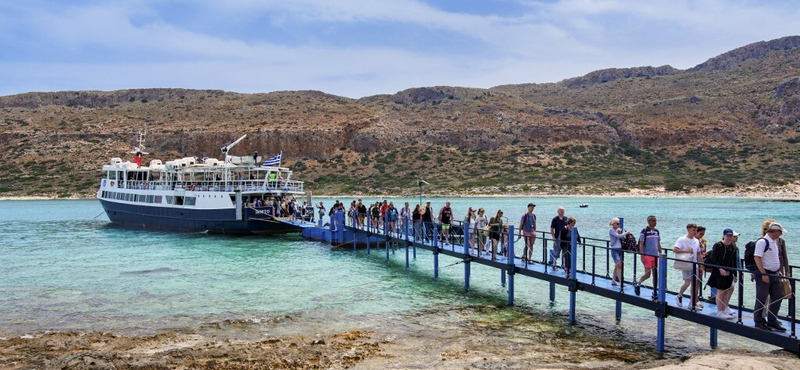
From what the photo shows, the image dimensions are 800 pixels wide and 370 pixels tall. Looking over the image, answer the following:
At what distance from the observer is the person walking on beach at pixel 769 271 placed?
9508mm

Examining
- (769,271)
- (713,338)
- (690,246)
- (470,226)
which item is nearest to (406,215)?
(470,226)

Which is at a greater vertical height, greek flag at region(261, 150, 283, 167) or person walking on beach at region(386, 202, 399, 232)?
greek flag at region(261, 150, 283, 167)

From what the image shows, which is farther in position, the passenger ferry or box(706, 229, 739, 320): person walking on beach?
the passenger ferry

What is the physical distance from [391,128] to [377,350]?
9466 centimetres

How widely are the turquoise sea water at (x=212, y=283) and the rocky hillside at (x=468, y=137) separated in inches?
1896

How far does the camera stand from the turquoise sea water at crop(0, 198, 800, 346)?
1581 cm

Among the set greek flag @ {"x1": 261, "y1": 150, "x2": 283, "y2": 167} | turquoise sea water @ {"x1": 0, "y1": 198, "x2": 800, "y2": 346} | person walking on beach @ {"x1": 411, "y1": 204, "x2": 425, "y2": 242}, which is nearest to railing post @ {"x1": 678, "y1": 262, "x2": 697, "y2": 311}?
turquoise sea water @ {"x1": 0, "y1": 198, "x2": 800, "y2": 346}

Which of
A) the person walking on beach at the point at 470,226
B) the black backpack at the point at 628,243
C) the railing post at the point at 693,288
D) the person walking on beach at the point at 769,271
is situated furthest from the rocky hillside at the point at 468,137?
the person walking on beach at the point at 769,271

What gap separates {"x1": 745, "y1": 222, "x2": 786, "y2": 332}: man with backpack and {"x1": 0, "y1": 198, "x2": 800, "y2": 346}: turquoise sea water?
3.15 m

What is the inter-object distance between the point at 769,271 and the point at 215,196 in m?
33.5

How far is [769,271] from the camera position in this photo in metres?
9.60

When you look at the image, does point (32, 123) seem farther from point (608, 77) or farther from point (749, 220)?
point (608, 77)

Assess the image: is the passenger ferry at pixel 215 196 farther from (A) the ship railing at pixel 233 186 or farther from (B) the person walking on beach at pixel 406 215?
(B) the person walking on beach at pixel 406 215

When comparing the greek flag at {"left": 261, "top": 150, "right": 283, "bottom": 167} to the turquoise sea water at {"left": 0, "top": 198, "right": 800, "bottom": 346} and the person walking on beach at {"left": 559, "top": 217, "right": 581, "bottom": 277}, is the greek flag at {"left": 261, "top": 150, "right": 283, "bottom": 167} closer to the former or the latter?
the turquoise sea water at {"left": 0, "top": 198, "right": 800, "bottom": 346}
